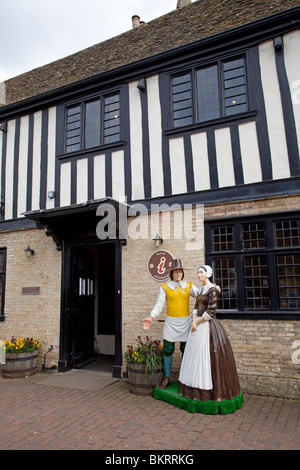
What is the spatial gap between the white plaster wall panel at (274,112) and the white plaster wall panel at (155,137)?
2.15 metres

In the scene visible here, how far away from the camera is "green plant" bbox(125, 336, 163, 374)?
5418mm

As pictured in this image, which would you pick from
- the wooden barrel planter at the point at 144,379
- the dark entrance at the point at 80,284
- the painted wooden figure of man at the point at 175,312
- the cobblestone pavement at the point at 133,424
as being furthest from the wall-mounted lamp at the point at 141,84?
the cobblestone pavement at the point at 133,424

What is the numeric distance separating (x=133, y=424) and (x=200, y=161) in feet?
15.2

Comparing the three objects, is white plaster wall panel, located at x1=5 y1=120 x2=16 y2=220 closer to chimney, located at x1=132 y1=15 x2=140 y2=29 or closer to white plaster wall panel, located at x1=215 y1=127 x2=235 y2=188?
white plaster wall panel, located at x1=215 y1=127 x2=235 y2=188

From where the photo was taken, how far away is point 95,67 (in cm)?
841

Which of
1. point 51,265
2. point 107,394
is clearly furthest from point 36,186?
point 107,394

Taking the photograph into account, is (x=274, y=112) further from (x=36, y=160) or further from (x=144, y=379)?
(x=36, y=160)

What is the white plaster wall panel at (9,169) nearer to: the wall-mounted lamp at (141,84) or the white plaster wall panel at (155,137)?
the wall-mounted lamp at (141,84)

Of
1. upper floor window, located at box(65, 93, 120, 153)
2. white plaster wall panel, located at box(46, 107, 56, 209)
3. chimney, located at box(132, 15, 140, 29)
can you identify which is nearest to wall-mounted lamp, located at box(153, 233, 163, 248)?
upper floor window, located at box(65, 93, 120, 153)

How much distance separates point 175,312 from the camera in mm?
5309

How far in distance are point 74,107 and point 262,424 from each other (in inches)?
297

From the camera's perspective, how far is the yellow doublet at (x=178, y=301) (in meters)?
5.29

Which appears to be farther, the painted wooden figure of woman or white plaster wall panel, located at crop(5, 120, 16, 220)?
white plaster wall panel, located at crop(5, 120, 16, 220)

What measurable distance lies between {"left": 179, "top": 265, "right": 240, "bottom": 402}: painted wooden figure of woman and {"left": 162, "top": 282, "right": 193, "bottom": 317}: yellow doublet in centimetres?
38
